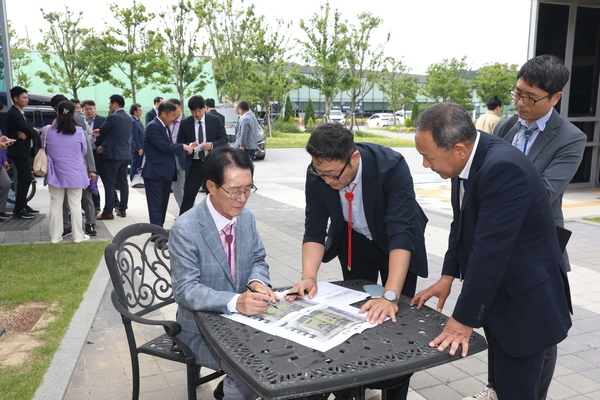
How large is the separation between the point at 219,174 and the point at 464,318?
4.00 feet

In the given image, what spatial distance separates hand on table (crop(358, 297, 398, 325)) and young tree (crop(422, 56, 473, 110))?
3483 cm

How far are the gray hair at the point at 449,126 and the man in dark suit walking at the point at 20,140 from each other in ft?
24.1

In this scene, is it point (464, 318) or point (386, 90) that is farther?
point (386, 90)

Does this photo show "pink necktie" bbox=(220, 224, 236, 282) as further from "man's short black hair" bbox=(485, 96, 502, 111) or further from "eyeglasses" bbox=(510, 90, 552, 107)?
"man's short black hair" bbox=(485, 96, 502, 111)

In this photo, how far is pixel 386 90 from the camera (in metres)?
42.4

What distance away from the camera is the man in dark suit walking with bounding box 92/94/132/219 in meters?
8.24

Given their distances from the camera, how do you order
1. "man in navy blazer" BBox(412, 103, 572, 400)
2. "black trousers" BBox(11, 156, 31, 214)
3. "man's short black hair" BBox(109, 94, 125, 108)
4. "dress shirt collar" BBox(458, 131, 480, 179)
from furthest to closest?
"man's short black hair" BBox(109, 94, 125, 108)
"black trousers" BBox(11, 156, 31, 214)
"dress shirt collar" BBox(458, 131, 480, 179)
"man in navy blazer" BBox(412, 103, 572, 400)

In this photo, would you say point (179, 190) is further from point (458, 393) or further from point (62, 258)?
point (458, 393)

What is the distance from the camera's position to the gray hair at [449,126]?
1.96 metres

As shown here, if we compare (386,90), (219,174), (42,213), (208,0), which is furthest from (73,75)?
(386,90)

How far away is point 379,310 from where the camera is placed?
2.16 meters

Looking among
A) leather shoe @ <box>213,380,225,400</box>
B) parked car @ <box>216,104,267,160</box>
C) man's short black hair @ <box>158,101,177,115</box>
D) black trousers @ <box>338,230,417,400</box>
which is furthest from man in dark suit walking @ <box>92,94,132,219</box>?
parked car @ <box>216,104,267,160</box>

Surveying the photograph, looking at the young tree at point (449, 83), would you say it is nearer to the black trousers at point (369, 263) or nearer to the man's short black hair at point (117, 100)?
the man's short black hair at point (117, 100)

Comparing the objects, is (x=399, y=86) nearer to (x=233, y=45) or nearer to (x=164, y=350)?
(x=233, y=45)
